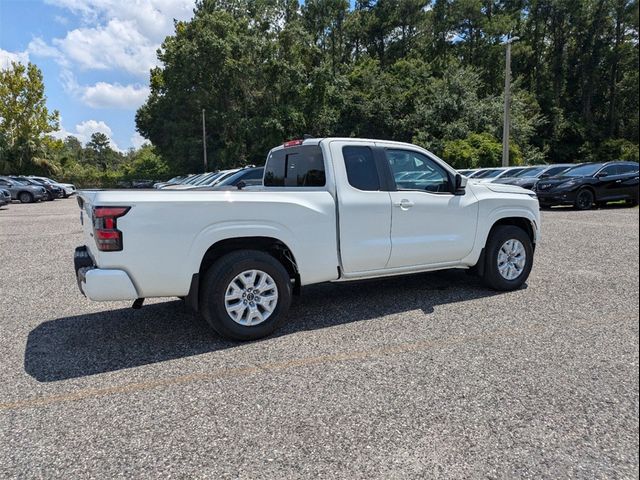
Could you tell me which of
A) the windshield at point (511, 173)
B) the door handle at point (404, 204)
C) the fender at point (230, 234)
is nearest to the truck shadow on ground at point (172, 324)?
the fender at point (230, 234)

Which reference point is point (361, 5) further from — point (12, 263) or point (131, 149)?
point (131, 149)

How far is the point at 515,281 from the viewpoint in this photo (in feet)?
19.6

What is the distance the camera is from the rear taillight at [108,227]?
3881 millimetres

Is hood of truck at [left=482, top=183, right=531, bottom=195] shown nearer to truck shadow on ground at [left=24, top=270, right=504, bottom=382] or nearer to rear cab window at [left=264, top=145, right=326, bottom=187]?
truck shadow on ground at [left=24, top=270, right=504, bottom=382]

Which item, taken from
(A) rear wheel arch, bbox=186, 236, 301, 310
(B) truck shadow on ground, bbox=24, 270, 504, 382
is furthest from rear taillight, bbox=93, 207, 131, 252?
(B) truck shadow on ground, bbox=24, 270, 504, 382

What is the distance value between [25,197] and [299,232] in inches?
1123

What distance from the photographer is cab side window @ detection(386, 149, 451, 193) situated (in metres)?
5.33

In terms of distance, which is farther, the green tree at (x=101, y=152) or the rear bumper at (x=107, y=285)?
the green tree at (x=101, y=152)

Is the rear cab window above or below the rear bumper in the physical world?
above

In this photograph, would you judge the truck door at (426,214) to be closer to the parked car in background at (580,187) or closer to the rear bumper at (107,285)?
the rear bumper at (107,285)

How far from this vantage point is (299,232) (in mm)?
4602

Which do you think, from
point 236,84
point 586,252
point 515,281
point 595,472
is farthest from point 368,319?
point 236,84

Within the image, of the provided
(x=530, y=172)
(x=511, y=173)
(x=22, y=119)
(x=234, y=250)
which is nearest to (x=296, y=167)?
(x=234, y=250)

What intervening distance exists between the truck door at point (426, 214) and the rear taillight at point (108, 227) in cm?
275
